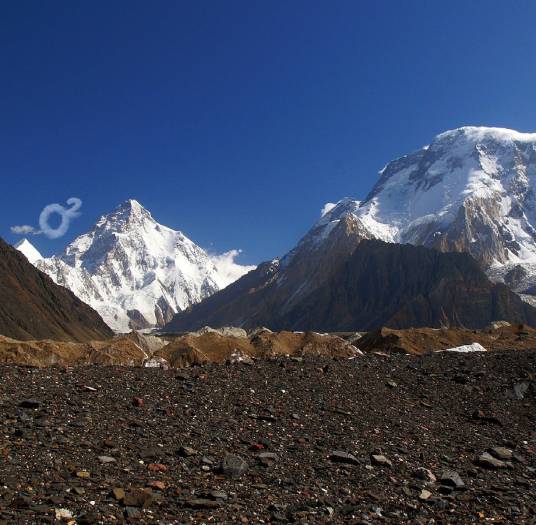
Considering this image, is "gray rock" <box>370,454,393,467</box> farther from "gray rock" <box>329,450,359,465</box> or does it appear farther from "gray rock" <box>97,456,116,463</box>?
"gray rock" <box>97,456,116,463</box>

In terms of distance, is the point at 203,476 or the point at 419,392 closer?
the point at 203,476

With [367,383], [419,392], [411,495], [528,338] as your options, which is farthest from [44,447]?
[528,338]

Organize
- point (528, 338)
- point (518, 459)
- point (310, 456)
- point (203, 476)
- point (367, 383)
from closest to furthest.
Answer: point (203, 476)
point (310, 456)
point (518, 459)
point (367, 383)
point (528, 338)

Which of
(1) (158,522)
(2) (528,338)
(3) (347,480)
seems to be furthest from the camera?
(2) (528,338)

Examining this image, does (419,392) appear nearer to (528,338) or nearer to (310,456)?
(310,456)

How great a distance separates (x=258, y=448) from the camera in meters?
14.0

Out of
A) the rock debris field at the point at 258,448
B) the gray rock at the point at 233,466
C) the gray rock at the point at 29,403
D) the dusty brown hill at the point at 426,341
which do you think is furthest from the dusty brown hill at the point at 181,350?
the gray rock at the point at 233,466

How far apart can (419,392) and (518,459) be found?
5.30 m

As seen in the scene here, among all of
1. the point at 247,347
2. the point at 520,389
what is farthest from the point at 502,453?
the point at 247,347

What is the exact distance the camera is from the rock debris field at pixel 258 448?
1088 cm

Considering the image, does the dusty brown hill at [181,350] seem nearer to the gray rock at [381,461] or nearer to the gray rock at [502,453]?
the gray rock at [502,453]

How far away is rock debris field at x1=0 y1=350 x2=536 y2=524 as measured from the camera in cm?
1088

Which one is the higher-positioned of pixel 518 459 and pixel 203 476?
pixel 203 476

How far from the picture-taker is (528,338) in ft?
226
